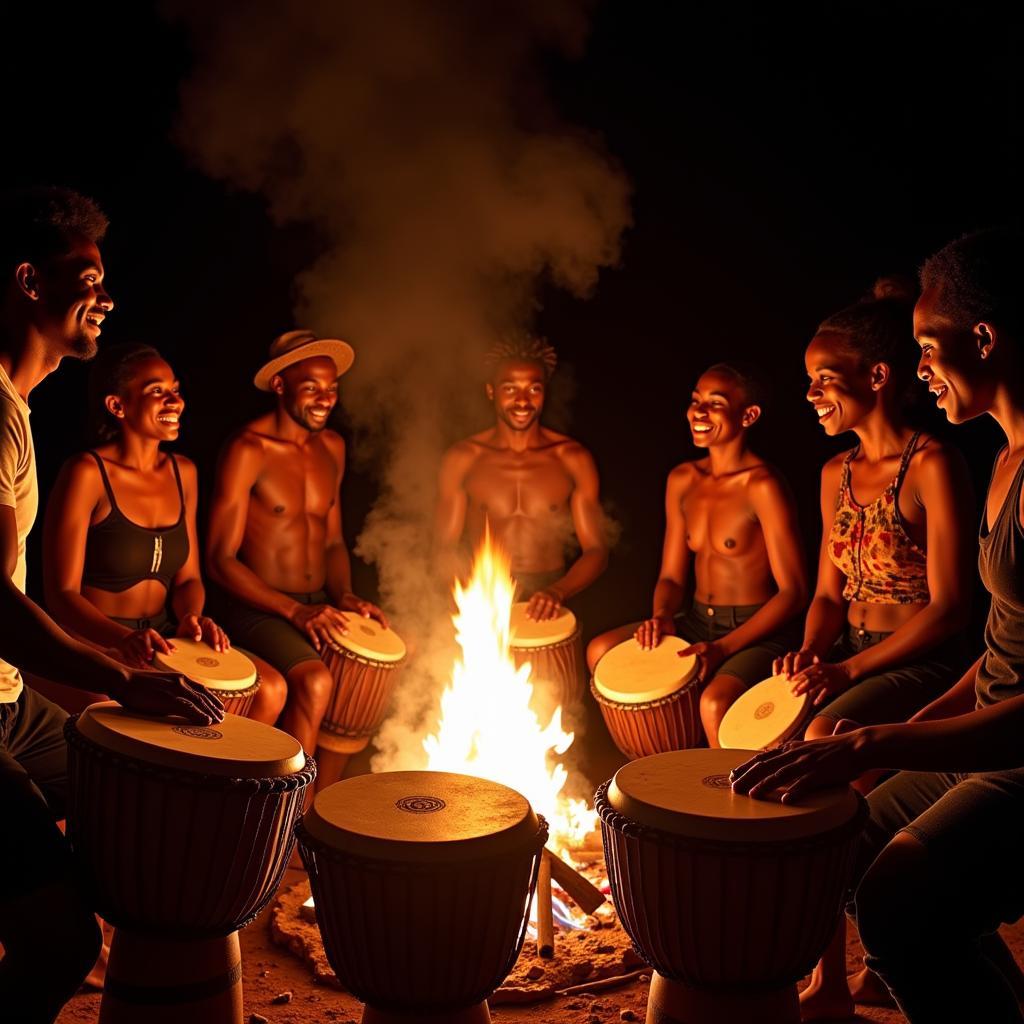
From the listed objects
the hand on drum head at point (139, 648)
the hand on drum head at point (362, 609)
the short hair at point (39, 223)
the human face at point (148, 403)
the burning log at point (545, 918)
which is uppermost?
the short hair at point (39, 223)

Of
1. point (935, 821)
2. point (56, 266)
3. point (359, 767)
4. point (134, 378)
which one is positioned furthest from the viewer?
point (359, 767)

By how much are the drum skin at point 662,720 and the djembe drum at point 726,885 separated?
1.68 metres

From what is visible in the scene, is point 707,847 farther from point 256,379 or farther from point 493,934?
point 256,379

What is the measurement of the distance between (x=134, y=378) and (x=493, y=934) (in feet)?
8.95

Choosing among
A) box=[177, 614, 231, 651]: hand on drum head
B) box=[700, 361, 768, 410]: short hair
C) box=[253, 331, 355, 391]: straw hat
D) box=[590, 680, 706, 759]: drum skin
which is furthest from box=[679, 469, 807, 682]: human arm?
box=[253, 331, 355, 391]: straw hat

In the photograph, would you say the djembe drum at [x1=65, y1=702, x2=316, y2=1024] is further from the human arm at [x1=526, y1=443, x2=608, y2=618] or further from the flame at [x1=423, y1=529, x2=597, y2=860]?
the human arm at [x1=526, y1=443, x2=608, y2=618]

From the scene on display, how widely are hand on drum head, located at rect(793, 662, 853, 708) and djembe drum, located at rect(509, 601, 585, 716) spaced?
4.20ft

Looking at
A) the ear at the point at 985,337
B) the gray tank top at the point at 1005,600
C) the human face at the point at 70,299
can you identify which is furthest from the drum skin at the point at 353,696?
the ear at the point at 985,337

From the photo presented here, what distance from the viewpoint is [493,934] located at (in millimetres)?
2434

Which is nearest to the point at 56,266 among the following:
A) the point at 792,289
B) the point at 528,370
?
the point at 528,370

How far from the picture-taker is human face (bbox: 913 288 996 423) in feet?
8.26

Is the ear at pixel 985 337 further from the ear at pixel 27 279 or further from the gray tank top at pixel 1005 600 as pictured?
the ear at pixel 27 279

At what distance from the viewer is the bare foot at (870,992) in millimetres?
3121

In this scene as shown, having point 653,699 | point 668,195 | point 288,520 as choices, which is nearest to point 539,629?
point 653,699
